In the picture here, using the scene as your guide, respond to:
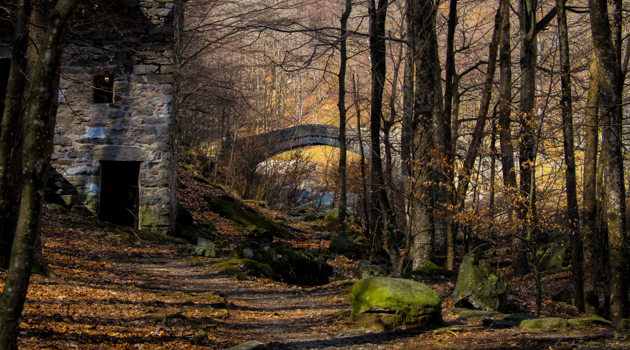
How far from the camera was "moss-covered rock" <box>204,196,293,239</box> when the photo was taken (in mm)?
15047

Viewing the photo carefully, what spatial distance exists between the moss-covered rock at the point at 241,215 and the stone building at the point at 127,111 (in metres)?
3.82

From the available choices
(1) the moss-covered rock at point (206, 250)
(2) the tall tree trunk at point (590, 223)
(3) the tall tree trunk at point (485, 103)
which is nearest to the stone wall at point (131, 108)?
(1) the moss-covered rock at point (206, 250)

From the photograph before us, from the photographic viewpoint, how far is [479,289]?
6.70m

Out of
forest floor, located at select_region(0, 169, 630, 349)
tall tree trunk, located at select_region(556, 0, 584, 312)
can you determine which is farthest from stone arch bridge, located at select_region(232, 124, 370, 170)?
forest floor, located at select_region(0, 169, 630, 349)

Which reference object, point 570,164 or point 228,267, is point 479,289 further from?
point 228,267

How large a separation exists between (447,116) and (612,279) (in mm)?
4642

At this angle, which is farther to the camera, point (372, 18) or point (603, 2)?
point (372, 18)

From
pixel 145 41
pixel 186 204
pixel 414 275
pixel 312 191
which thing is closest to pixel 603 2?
pixel 414 275

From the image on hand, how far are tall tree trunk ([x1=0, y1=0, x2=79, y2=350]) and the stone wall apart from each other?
8.24 metres

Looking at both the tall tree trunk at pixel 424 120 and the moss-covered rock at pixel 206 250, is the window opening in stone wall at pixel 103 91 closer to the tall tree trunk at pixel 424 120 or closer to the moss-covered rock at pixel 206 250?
the moss-covered rock at pixel 206 250

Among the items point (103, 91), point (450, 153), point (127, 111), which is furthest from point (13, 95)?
point (103, 91)

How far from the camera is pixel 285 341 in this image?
473 cm

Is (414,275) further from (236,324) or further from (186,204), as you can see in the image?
(186,204)

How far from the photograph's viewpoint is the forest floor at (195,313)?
4.14 metres
